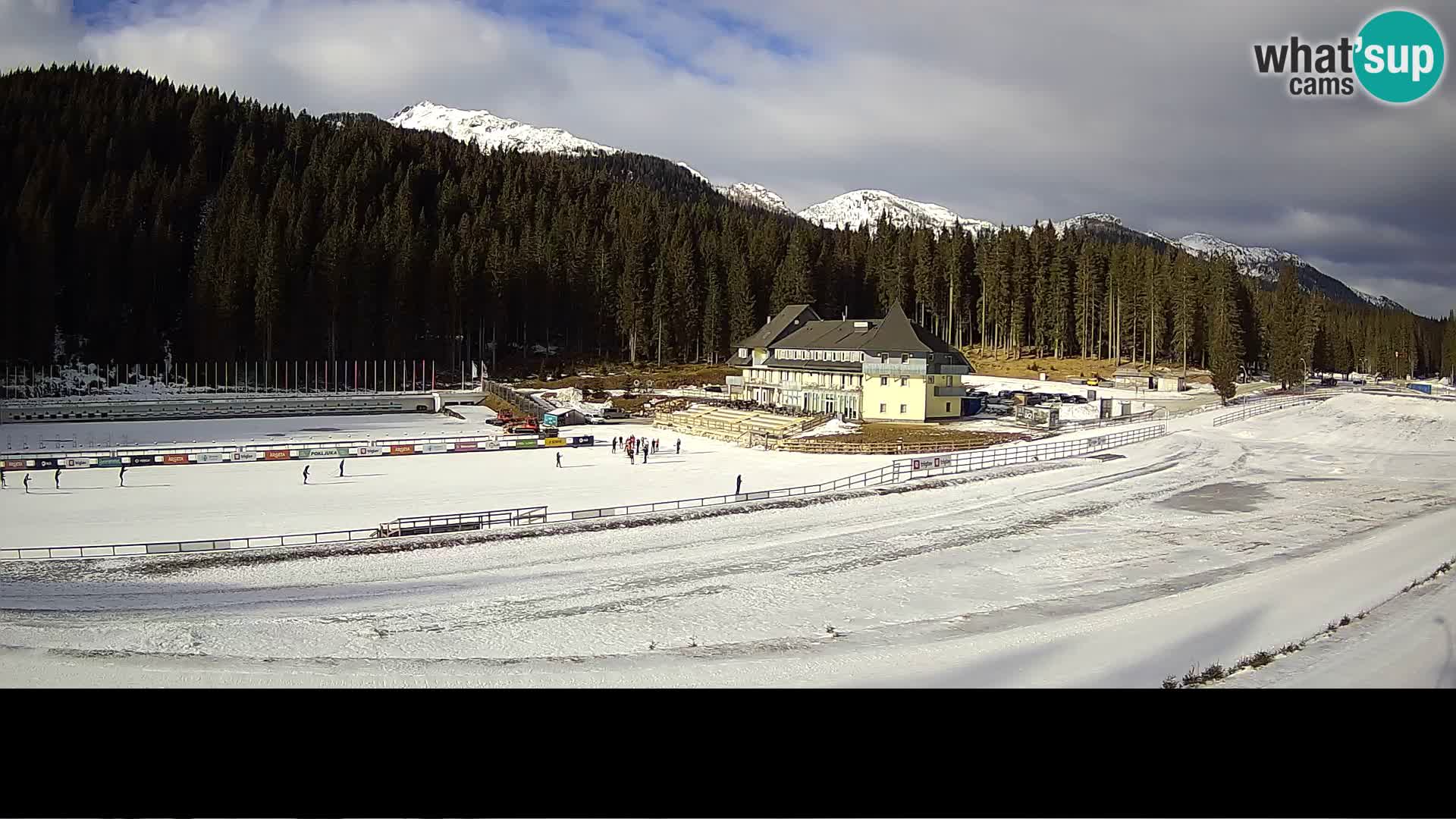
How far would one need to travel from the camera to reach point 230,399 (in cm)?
6538

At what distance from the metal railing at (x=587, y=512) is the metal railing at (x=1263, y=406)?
1556 cm

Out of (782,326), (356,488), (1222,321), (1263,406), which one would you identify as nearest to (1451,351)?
(1222,321)

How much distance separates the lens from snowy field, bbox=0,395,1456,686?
15.2 m

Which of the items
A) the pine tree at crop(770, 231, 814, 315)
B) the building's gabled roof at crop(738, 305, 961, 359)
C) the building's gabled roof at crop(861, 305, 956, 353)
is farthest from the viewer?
the pine tree at crop(770, 231, 814, 315)

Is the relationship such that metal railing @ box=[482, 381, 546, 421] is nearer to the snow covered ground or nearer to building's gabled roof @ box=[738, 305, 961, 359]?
building's gabled roof @ box=[738, 305, 961, 359]

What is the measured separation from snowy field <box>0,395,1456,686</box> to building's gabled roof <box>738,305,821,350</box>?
32.4 m

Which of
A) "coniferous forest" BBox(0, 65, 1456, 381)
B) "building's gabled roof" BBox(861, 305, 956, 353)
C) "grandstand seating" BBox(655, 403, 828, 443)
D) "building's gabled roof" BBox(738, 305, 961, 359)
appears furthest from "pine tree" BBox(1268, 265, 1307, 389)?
"grandstand seating" BBox(655, 403, 828, 443)

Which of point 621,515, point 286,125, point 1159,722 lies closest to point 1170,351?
point 621,515

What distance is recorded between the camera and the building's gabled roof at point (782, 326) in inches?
2611

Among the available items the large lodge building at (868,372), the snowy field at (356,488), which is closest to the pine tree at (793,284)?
the large lodge building at (868,372)

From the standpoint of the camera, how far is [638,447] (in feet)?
141

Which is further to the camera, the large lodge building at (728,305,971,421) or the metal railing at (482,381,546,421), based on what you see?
the metal railing at (482,381,546,421)

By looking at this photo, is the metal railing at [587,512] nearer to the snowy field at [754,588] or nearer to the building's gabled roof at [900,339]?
the snowy field at [754,588]

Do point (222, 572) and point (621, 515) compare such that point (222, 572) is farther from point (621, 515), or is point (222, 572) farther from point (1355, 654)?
point (1355, 654)
